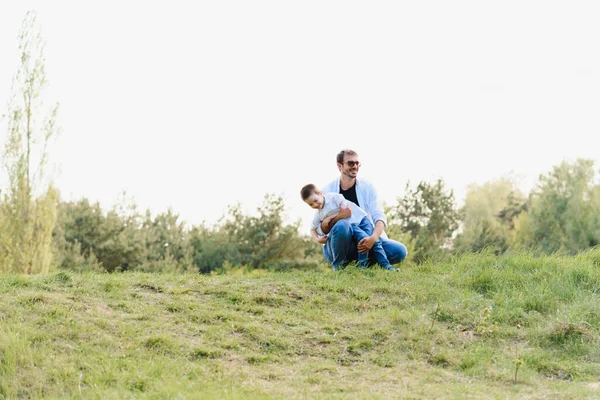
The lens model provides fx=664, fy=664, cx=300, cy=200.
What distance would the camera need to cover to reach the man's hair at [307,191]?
7.96 metres

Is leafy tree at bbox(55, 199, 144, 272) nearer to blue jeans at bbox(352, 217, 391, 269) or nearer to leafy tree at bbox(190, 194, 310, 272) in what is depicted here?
leafy tree at bbox(190, 194, 310, 272)


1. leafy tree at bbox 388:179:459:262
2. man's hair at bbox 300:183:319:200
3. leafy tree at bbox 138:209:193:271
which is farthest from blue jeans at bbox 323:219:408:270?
leafy tree at bbox 388:179:459:262

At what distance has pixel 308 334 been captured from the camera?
6445mm

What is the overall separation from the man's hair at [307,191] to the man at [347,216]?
452 mm

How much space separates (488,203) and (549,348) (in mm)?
40293

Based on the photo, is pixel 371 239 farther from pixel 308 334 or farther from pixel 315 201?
pixel 308 334

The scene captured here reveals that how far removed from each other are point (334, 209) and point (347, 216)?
7.5 inches

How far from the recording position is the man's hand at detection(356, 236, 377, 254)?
8039 mm

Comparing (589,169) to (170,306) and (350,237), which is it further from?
(170,306)

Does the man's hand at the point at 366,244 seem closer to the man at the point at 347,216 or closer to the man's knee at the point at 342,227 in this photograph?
the man at the point at 347,216

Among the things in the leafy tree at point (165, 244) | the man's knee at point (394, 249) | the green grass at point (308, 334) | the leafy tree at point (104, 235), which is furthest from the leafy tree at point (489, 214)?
the green grass at point (308, 334)

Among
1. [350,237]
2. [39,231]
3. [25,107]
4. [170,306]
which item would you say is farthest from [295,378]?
[25,107]

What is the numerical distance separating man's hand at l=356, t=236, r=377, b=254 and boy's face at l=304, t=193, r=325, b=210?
26.4 inches

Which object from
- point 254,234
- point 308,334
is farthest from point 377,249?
point 254,234
